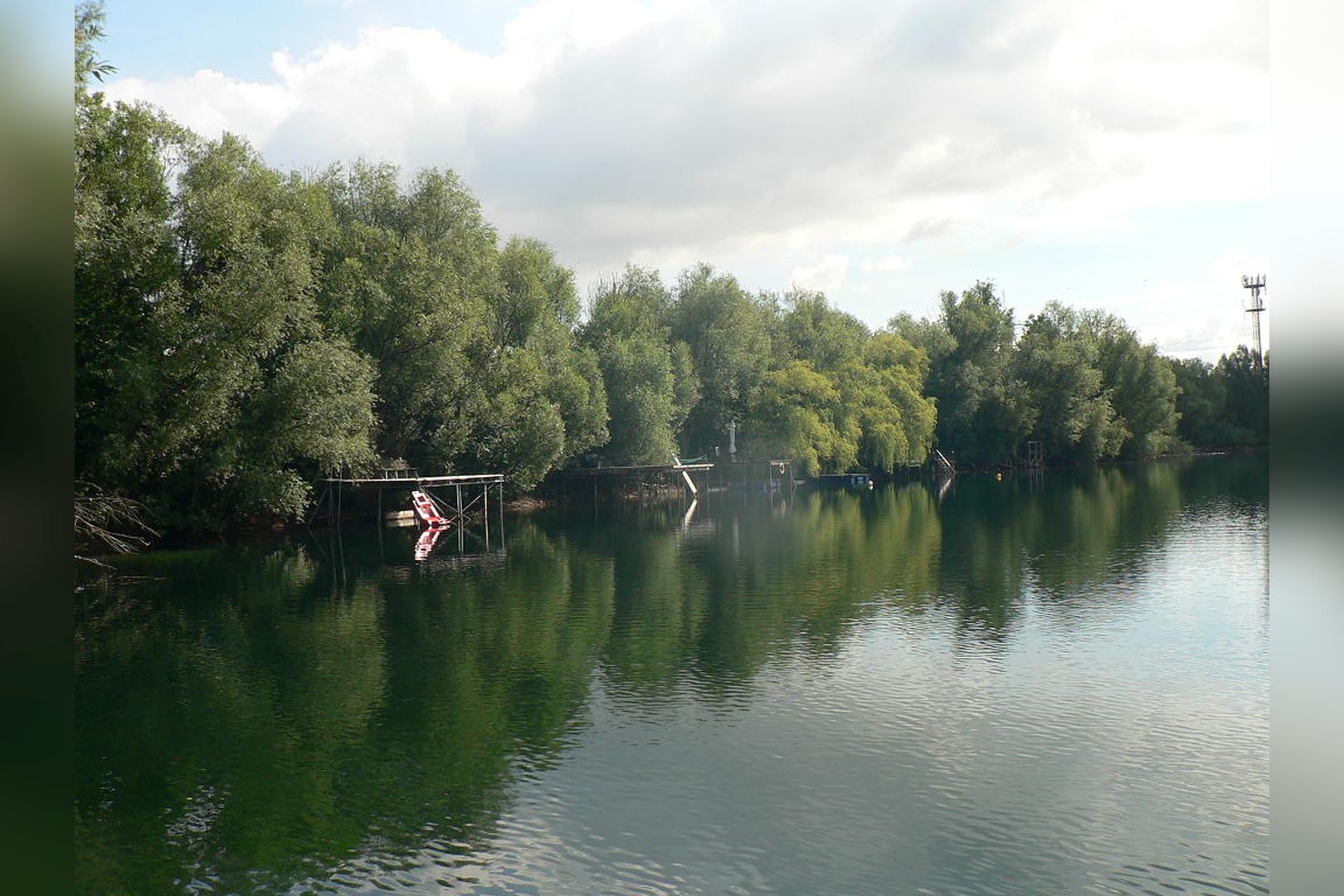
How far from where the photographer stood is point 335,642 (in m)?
23.5

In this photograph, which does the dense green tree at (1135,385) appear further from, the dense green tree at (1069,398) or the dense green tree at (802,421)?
the dense green tree at (802,421)

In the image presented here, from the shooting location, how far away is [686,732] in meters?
15.9

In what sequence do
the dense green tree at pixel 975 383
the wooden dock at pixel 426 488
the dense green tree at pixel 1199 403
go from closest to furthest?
1. the wooden dock at pixel 426 488
2. the dense green tree at pixel 975 383
3. the dense green tree at pixel 1199 403

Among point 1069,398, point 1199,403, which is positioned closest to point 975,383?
point 1069,398

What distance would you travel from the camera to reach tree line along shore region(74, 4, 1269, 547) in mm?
37969

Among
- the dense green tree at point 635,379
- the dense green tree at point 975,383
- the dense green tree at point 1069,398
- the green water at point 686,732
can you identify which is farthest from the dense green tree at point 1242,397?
the green water at point 686,732

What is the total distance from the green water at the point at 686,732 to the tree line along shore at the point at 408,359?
10078 millimetres

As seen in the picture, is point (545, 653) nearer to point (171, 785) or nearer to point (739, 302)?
point (171, 785)

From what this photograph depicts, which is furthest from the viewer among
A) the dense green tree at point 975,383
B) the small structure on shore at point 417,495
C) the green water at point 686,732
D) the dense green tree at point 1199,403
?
the dense green tree at point 1199,403

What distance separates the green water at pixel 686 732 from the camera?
11148 mm

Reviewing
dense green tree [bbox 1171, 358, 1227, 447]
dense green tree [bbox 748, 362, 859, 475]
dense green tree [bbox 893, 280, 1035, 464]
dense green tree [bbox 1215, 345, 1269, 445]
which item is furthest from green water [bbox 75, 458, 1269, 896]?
dense green tree [bbox 1215, 345, 1269, 445]
